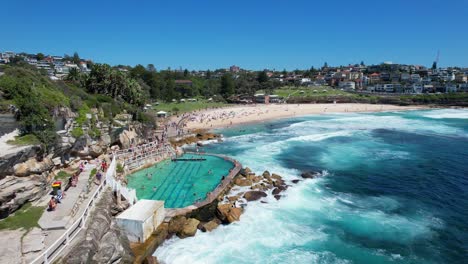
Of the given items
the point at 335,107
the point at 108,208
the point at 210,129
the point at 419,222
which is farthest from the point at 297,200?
the point at 335,107

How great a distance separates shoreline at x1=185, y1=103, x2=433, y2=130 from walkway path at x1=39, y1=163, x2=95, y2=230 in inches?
1384

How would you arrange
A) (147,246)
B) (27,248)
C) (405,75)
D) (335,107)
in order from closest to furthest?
(27,248), (147,246), (335,107), (405,75)

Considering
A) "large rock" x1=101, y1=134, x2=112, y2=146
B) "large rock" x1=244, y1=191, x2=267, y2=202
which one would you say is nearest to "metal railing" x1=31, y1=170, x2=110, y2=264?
"large rock" x1=244, y1=191, x2=267, y2=202

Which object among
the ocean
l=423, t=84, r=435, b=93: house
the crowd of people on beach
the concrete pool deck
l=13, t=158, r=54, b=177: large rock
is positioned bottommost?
the ocean

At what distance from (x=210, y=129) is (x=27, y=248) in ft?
136

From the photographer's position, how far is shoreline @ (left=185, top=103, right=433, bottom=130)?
55906 millimetres

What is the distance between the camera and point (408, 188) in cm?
2369

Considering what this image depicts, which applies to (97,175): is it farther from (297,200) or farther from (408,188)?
(408,188)

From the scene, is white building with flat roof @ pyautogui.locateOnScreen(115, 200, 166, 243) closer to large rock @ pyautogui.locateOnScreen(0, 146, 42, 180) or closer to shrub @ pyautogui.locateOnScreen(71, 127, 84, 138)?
large rock @ pyautogui.locateOnScreen(0, 146, 42, 180)

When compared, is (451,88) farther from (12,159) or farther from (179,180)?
(12,159)

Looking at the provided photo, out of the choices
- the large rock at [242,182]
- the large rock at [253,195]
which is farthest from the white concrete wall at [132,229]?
the large rock at [242,182]

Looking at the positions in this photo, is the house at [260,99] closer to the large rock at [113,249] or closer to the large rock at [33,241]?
the large rock at [113,249]

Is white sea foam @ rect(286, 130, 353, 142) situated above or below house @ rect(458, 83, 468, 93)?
below

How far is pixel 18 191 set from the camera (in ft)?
41.9
